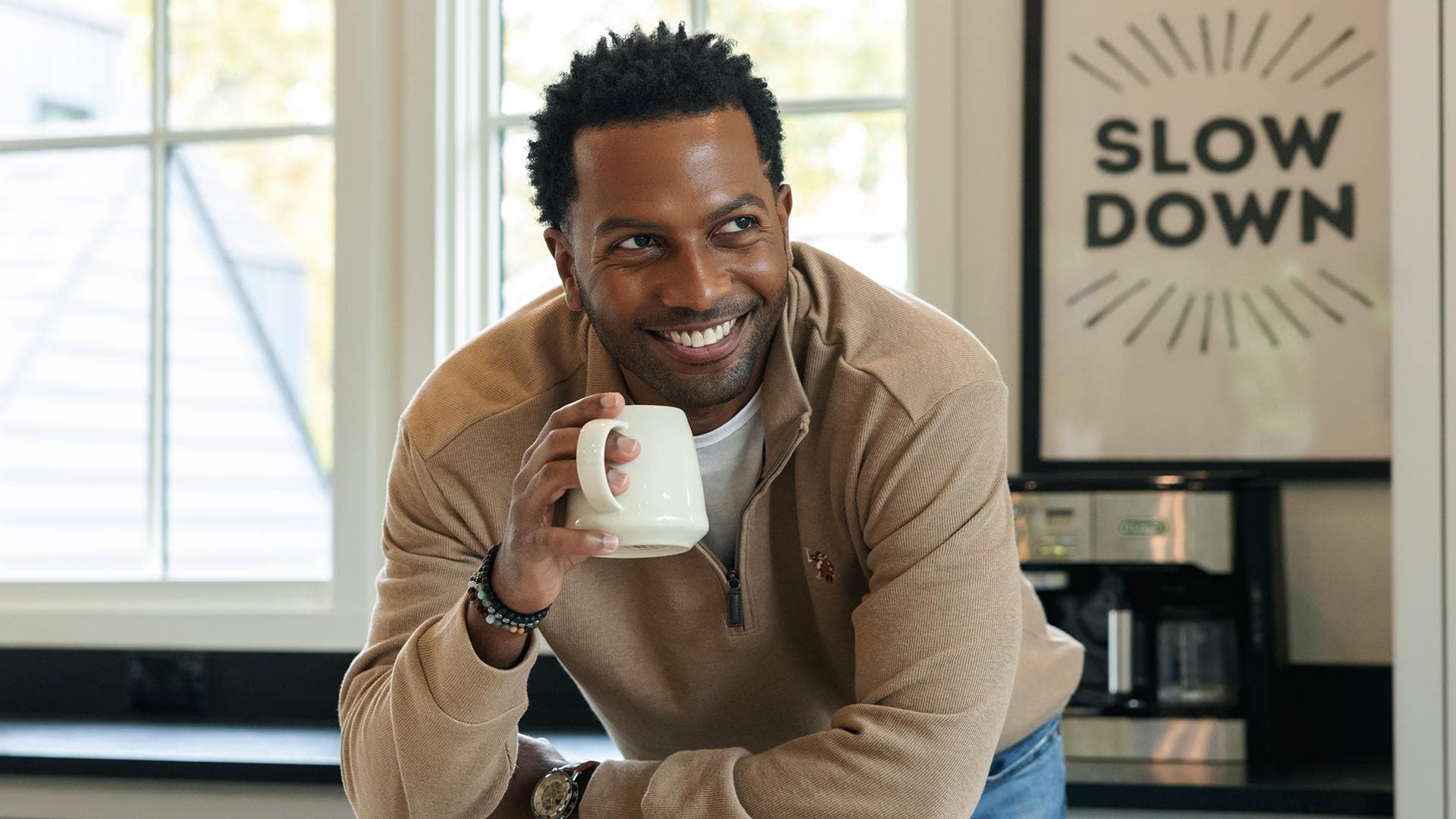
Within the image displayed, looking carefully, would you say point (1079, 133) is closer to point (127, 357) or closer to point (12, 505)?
point (127, 357)

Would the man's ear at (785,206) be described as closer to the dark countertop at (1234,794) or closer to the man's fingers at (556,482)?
the man's fingers at (556,482)

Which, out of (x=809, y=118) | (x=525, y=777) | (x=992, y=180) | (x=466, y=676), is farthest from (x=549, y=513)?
(x=809, y=118)

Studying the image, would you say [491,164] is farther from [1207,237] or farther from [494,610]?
[494,610]

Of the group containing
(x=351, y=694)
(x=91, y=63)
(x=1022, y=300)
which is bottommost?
(x=351, y=694)

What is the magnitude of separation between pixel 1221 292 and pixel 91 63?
84.5 inches

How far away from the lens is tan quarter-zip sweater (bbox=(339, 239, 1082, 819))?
45.4 inches

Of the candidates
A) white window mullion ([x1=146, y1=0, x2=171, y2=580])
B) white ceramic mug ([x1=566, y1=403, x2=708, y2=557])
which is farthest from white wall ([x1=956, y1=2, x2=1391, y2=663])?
white window mullion ([x1=146, y1=0, x2=171, y2=580])

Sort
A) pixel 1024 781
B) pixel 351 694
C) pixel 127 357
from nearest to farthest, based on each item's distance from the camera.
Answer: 1. pixel 351 694
2. pixel 1024 781
3. pixel 127 357

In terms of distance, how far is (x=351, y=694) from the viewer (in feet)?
4.21

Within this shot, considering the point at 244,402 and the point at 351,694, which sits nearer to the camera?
the point at 351,694

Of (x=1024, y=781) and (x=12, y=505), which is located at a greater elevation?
(x=12, y=505)

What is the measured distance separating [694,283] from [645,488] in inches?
8.2

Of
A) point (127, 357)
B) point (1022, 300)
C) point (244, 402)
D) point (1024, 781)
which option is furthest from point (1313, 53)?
point (127, 357)

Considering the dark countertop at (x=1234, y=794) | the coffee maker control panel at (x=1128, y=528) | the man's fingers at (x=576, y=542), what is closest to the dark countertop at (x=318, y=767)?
the dark countertop at (x=1234, y=794)
